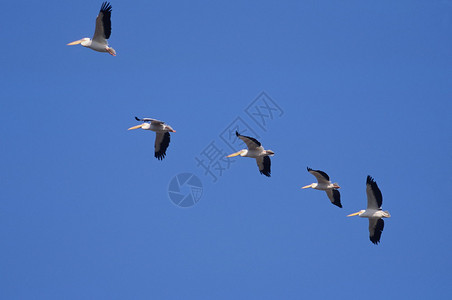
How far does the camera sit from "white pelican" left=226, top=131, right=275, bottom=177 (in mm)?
29406

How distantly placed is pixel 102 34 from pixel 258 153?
18.3 ft

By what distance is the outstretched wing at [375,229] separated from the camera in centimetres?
3041

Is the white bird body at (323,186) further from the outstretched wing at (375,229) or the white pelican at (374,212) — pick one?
the outstretched wing at (375,229)

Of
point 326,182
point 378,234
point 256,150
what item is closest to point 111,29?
point 256,150

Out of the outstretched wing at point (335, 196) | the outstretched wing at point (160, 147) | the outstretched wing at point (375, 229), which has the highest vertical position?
the outstretched wing at point (160, 147)

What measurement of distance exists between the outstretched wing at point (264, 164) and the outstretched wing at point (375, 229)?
333 centimetres

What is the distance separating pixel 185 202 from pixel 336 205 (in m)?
6.97

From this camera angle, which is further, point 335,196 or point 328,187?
point 335,196

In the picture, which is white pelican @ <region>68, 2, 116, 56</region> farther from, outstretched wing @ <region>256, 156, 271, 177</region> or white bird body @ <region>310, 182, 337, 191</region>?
white bird body @ <region>310, 182, 337, 191</region>

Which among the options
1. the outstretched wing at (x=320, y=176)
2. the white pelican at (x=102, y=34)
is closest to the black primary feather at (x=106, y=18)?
the white pelican at (x=102, y=34)

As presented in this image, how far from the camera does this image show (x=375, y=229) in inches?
1200

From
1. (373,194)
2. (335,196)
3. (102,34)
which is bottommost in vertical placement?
(373,194)

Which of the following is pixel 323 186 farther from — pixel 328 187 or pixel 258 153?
pixel 258 153

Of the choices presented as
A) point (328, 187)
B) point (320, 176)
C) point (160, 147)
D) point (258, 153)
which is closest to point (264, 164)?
point (258, 153)
